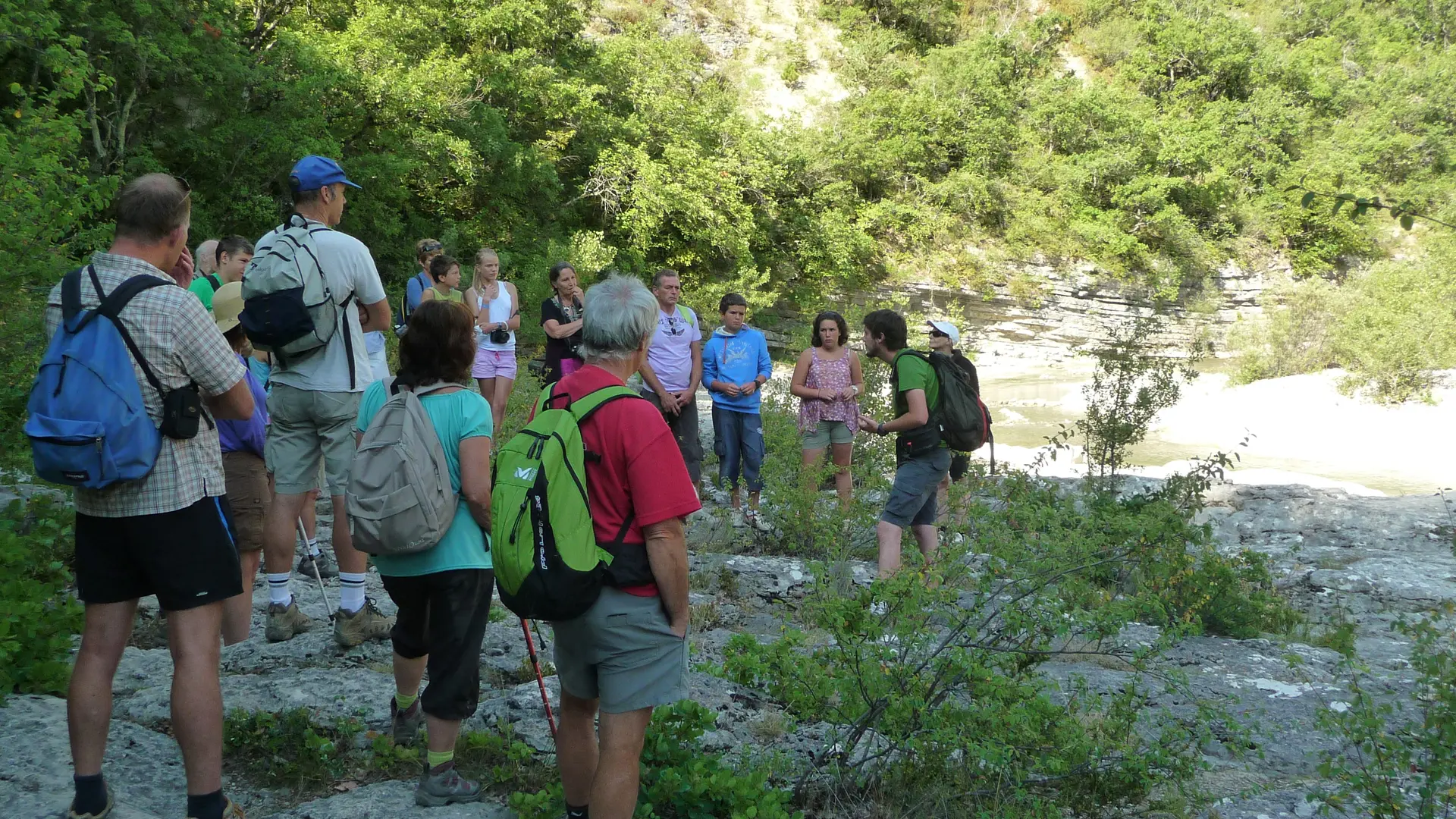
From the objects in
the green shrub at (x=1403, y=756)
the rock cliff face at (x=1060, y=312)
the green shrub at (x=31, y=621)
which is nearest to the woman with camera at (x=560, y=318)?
the green shrub at (x=31, y=621)

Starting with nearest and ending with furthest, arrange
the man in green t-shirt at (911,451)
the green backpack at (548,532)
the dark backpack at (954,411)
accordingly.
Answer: the green backpack at (548,532), the man in green t-shirt at (911,451), the dark backpack at (954,411)

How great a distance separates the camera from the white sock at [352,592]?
3.95 m

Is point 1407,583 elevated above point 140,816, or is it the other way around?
point 140,816

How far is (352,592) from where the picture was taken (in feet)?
13.1

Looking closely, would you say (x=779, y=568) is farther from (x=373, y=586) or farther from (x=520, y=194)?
(x=520, y=194)

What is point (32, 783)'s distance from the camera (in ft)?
8.84

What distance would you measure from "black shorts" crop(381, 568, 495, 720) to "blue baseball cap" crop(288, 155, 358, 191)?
1.73 metres

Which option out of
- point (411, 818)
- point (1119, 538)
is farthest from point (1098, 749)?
point (1119, 538)

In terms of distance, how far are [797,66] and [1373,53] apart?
79.4 ft

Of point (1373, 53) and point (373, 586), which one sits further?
point (1373, 53)

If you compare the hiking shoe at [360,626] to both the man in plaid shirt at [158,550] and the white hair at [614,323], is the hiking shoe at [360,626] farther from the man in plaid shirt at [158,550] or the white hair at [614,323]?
the white hair at [614,323]

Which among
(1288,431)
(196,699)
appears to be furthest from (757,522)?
(1288,431)

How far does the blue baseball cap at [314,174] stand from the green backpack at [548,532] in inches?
79.9

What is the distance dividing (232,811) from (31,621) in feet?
4.75
